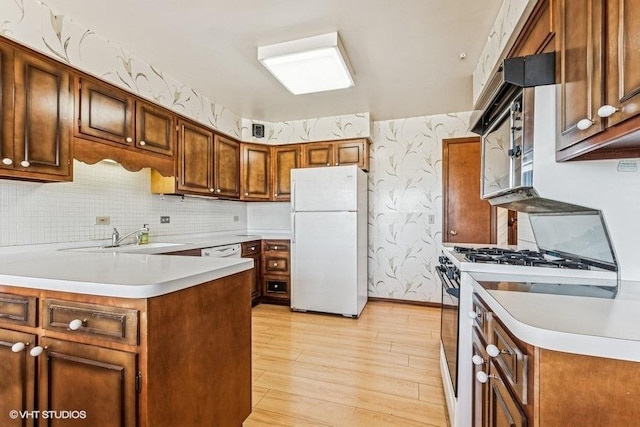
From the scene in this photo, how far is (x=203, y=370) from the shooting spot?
1.24 metres

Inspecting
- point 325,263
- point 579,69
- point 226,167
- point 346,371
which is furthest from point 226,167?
point 579,69

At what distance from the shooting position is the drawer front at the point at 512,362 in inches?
29.1

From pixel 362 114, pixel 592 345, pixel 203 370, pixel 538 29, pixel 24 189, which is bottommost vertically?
pixel 203 370

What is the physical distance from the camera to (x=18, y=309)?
116cm

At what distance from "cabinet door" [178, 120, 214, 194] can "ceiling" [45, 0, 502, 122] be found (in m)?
0.43

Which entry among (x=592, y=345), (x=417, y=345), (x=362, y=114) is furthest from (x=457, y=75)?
(x=592, y=345)

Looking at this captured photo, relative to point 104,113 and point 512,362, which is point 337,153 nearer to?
point 104,113

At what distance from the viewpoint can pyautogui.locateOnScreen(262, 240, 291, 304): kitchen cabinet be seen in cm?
381

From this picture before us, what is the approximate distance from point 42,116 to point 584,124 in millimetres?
2649

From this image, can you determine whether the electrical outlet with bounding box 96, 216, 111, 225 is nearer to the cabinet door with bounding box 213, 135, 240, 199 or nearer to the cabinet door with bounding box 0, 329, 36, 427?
the cabinet door with bounding box 213, 135, 240, 199

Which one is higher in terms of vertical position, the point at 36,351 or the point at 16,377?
the point at 36,351

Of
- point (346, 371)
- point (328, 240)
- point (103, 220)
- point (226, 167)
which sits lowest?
point (346, 371)

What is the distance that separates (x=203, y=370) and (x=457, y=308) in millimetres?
1209

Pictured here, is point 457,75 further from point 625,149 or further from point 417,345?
point 417,345
